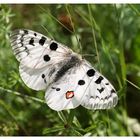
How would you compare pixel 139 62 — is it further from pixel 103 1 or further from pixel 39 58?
pixel 39 58

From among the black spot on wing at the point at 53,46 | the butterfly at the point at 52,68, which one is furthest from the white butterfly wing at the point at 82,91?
the black spot on wing at the point at 53,46

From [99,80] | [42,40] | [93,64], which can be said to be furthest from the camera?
[93,64]

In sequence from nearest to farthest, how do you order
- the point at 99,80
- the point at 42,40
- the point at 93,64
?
1. the point at 99,80
2. the point at 42,40
3. the point at 93,64

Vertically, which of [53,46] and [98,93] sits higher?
[53,46]

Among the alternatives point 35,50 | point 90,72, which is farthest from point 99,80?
point 35,50

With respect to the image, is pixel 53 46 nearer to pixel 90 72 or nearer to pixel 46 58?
pixel 46 58

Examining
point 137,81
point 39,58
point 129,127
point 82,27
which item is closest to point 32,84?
point 39,58

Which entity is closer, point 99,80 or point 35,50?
point 99,80
